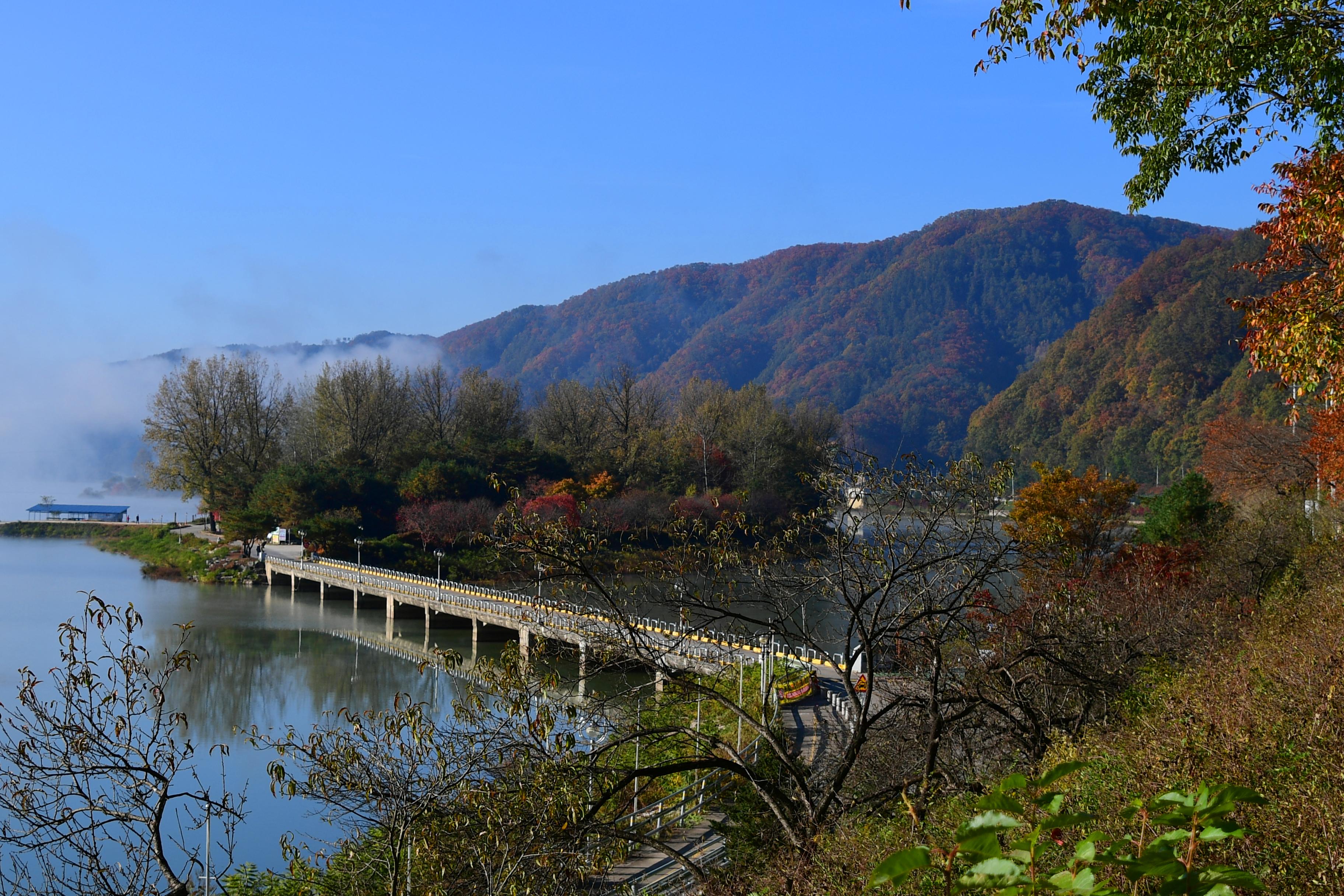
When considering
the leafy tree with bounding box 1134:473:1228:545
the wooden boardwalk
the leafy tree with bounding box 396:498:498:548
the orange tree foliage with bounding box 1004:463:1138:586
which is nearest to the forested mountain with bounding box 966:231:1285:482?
the orange tree foliage with bounding box 1004:463:1138:586

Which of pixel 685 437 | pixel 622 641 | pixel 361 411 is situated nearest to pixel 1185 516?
pixel 622 641

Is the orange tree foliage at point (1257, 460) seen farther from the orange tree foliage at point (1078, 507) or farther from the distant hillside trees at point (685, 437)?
the distant hillside trees at point (685, 437)

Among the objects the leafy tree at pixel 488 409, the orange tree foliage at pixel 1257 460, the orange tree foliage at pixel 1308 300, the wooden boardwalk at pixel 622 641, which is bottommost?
the wooden boardwalk at pixel 622 641

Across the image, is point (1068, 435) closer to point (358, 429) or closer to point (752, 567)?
point (358, 429)

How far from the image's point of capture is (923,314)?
160 meters

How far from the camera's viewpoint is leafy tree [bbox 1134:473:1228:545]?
2439 centimetres

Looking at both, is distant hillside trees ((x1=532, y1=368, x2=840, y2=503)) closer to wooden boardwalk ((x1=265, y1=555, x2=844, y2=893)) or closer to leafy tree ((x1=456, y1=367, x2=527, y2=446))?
leafy tree ((x1=456, y1=367, x2=527, y2=446))

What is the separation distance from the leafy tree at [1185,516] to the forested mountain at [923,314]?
95904 millimetres

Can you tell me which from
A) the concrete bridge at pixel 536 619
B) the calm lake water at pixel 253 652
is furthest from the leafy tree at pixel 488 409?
the calm lake water at pixel 253 652

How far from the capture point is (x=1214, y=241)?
87125 mm

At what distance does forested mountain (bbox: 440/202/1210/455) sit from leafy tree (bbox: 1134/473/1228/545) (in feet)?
315

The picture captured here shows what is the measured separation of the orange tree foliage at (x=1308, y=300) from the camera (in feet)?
29.2

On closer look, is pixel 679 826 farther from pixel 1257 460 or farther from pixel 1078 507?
pixel 1257 460

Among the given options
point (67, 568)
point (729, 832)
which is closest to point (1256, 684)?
point (729, 832)
